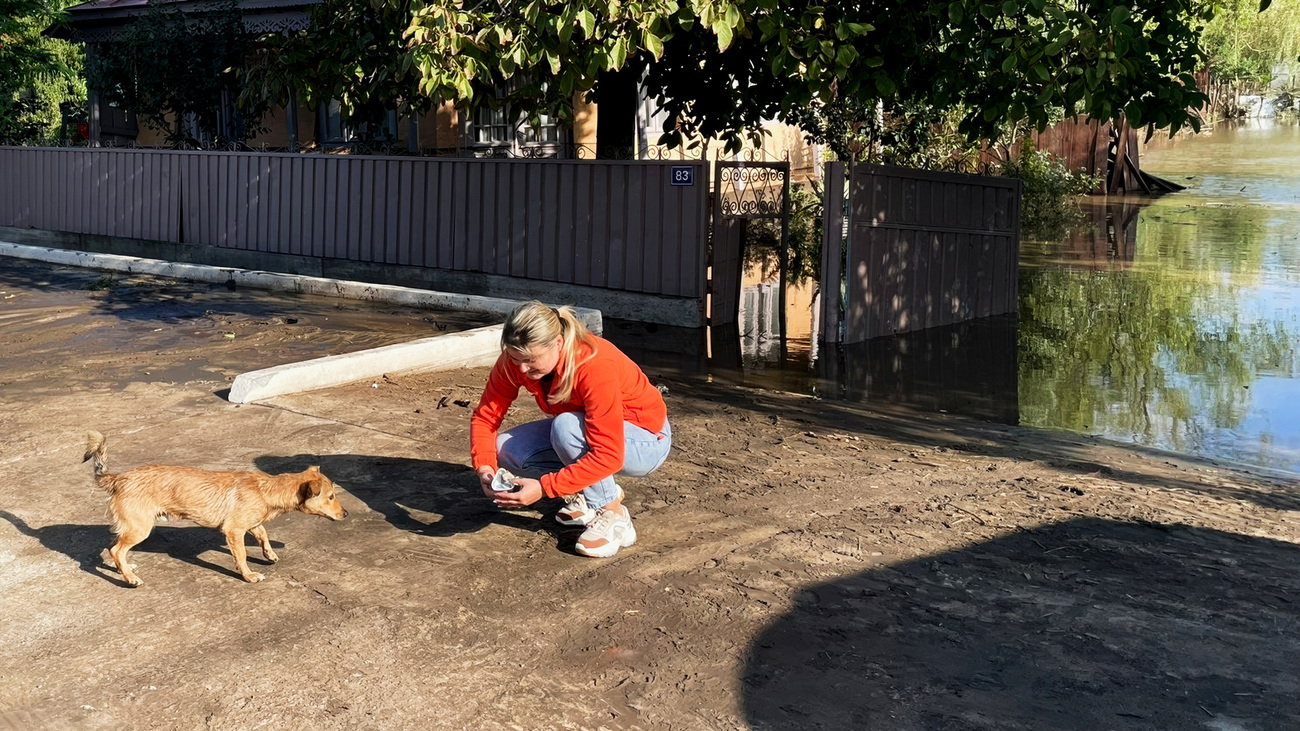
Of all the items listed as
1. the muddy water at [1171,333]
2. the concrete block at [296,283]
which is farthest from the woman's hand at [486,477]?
the concrete block at [296,283]

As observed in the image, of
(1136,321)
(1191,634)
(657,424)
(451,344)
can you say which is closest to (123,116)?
(451,344)

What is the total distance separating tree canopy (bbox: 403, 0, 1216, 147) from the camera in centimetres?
842

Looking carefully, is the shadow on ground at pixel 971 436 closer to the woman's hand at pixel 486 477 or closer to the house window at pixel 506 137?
the woman's hand at pixel 486 477

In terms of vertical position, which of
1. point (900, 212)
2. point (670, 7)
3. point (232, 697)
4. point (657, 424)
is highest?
point (670, 7)

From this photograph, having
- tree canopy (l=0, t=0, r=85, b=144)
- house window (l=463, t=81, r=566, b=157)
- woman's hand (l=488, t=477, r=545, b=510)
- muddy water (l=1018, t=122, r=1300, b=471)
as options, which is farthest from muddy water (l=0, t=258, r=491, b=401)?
tree canopy (l=0, t=0, r=85, b=144)

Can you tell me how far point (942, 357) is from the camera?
10.8 meters

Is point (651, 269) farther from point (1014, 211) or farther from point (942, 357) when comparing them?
point (1014, 211)

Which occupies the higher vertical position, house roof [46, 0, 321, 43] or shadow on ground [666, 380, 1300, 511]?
house roof [46, 0, 321, 43]

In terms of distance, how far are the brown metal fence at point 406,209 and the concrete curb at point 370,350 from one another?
1351 millimetres

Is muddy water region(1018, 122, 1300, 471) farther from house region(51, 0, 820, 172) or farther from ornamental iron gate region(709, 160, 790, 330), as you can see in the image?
house region(51, 0, 820, 172)

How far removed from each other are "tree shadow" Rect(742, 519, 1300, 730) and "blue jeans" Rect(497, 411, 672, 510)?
0.95m

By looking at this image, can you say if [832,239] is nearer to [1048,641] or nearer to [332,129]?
[1048,641]

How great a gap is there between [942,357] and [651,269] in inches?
120

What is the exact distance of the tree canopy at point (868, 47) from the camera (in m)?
8.42
